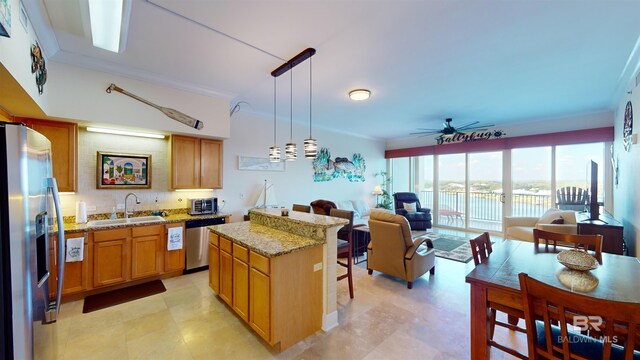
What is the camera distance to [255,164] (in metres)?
5.05

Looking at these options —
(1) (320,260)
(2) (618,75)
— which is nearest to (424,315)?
(1) (320,260)

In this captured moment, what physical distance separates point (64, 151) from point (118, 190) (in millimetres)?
811

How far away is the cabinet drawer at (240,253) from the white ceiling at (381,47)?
206 centimetres

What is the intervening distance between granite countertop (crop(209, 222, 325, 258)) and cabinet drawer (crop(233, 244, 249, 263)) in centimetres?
5

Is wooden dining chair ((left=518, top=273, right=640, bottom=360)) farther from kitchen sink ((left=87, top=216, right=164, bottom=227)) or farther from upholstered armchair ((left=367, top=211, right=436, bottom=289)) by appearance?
kitchen sink ((left=87, top=216, right=164, bottom=227))

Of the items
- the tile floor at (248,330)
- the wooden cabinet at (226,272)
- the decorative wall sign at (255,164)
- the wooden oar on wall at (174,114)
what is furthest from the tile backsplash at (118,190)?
the wooden cabinet at (226,272)

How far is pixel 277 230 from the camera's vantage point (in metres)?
2.91

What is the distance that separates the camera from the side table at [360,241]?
4541 mm

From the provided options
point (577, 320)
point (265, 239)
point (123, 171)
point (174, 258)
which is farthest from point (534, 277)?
point (123, 171)

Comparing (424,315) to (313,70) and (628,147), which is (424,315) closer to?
(313,70)

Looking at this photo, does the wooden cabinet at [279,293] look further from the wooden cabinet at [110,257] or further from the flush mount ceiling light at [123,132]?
the flush mount ceiling light at [123,132]

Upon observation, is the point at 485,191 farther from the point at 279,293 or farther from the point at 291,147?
the point at 279,293

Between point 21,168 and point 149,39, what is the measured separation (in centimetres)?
193

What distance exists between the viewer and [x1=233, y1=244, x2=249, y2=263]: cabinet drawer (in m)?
2.34
